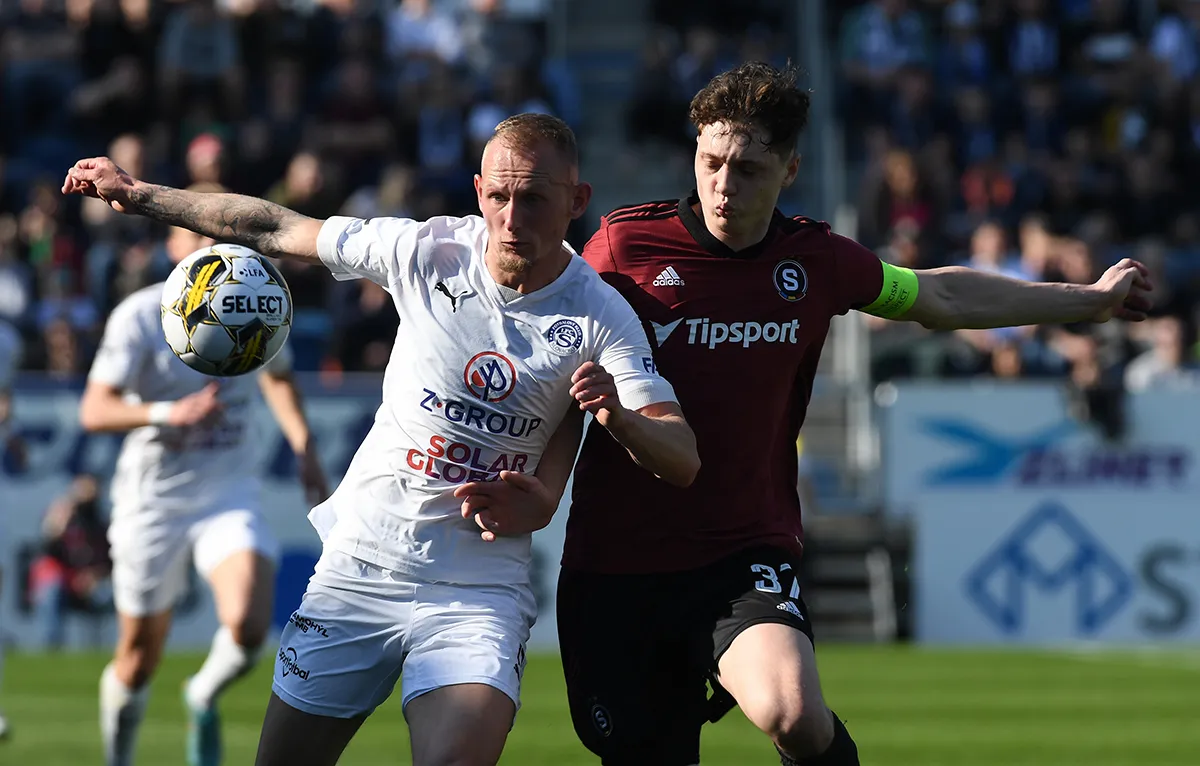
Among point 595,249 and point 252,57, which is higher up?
point 252,57

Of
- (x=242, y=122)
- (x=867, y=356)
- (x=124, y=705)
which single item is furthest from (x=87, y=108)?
(x=124, y=705)

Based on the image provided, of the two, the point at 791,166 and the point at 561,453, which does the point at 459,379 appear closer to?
the point at 561,453

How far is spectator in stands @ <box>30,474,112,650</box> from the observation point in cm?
1600

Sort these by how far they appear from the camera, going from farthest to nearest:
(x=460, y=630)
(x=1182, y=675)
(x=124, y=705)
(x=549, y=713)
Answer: (x=1182, y=675) < (x=549, y=713) < (x=124, y=705) < (x=460, y=630)

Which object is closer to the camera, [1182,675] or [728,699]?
[728,699]

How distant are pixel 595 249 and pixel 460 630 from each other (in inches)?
58.1

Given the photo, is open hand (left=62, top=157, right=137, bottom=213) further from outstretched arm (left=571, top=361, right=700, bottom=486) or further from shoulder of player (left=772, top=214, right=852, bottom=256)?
shoulder of player (left=772, top=214, right=852, bottom=256)

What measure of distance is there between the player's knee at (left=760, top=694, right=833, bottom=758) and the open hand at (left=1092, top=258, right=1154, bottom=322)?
6.08ft

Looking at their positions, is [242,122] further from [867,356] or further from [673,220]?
[673,220]

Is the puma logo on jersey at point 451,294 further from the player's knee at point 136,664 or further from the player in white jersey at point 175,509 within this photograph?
the player's knee at point 136,664

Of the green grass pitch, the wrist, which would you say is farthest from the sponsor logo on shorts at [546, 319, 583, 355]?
the green grass pitch

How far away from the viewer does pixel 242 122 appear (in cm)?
2002

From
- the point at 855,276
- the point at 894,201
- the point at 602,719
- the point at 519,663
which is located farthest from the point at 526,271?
the point at 894,201

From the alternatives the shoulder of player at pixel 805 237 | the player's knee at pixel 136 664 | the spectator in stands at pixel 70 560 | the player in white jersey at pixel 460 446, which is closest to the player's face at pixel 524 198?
the player in white jersey at pixel 460 446
